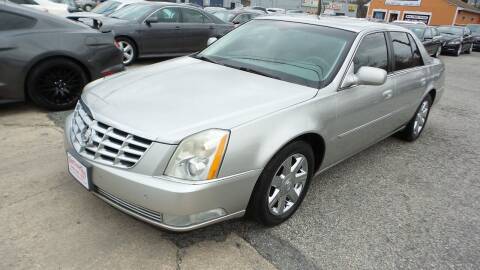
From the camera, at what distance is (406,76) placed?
4016 millimetres

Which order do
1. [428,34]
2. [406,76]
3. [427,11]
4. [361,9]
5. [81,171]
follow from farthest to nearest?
[361,9], [427,11], [428,34], [406,76], [81,171]

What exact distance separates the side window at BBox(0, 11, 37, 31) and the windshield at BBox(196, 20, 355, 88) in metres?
2.48

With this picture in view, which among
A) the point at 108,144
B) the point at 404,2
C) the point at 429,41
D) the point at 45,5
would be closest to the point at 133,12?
the point at 45,5

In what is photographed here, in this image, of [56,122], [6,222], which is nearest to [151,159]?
[6,222]

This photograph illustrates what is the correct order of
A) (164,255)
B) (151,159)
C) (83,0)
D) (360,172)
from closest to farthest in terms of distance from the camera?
(151,159) < (164,255) < (360,172) < (83,0)

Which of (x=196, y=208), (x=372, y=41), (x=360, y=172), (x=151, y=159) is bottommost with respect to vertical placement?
(x=360, y=172)

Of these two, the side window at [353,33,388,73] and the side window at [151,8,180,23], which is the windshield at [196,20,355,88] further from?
the side window at [151,8,180,23]

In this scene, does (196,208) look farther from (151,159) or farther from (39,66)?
(39,66)

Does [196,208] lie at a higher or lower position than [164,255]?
higher

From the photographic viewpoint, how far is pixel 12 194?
114 inches

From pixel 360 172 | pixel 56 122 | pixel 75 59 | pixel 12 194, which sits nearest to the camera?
pixel 12 194

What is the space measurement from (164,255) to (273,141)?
3.40ft

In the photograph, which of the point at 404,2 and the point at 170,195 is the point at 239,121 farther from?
the point at 404,2

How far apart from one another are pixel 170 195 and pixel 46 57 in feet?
11.3
